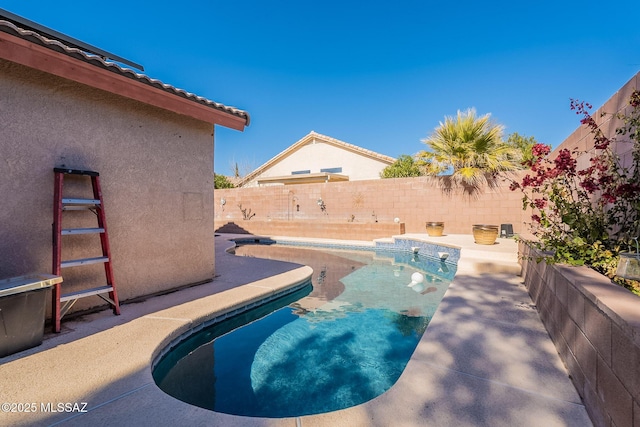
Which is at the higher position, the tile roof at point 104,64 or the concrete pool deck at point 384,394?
the tile roof at point 104,64

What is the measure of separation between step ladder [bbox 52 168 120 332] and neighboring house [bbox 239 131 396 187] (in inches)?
655

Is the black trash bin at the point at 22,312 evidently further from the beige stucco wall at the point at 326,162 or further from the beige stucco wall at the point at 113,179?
the beige stucco wall at the point at 326,162

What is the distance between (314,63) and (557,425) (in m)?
20.7

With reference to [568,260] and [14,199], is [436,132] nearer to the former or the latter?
[568,260]

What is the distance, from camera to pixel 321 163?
76.6ft

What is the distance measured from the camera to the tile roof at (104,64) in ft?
9.15

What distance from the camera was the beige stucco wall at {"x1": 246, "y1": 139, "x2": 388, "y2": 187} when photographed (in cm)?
2179

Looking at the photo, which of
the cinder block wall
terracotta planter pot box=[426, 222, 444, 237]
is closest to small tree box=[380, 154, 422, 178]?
terracotta planter pot box=[426, 222, 444, 237]

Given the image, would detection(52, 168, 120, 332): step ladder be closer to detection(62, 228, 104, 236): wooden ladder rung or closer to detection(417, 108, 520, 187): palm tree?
detection(62, 228, 104, 236): wooden ladder rung

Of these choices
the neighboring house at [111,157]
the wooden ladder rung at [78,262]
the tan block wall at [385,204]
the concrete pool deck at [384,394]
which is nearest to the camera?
the concrete pool deck at [384,394]

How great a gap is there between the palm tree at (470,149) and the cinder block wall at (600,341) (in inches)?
378

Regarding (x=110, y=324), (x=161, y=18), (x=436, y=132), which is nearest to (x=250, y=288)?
(x=110, y=324)

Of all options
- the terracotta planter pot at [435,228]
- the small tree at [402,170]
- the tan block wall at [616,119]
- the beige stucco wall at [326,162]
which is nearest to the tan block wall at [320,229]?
the terracotta planter pot at [435,228]

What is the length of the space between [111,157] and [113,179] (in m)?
0.29
